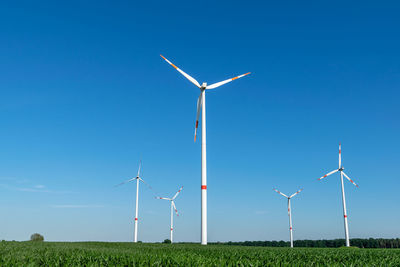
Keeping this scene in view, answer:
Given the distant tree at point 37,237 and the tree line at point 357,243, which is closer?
the distant tree at point 37,237

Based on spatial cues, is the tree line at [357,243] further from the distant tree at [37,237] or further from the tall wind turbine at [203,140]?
the tall wind turbine at [203,140]

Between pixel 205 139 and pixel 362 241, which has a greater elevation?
pixel 205 139

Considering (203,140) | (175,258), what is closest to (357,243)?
(203,140)

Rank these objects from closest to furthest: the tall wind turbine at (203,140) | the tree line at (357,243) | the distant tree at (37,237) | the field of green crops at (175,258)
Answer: the field of green crops at (175,258) → the tall wind turbine at (203,140) → the distant tree at (37,237) → the tree line at (357,243)

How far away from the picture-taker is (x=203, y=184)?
3391 centimetres

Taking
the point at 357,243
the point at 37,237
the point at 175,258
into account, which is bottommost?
the point at 357,243

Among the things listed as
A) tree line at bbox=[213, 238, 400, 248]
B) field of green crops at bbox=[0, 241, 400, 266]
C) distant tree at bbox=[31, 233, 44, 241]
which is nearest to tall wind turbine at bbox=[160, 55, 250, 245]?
field of green crops at bbox=[0, 241, 400, 266]

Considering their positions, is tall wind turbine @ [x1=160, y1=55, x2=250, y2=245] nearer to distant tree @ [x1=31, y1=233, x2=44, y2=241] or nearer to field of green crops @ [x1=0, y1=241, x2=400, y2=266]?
field of green crops @ [x1=0, y1=241, x2=400, y2=266]

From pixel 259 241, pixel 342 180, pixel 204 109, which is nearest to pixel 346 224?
pixel 342 180

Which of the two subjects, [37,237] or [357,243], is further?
[357,243]

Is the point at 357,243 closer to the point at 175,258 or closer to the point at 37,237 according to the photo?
the point at 37,237

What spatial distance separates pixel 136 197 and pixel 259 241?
118 meters

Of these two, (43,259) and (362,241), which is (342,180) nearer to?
(43,259)

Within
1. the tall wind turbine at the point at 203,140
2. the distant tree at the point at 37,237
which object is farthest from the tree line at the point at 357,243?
the tall wind turbine at the point at 203,140
